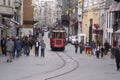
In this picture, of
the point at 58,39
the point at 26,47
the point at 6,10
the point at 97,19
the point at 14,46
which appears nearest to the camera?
the point at 14,46

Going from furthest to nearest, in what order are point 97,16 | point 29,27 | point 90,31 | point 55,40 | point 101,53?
point 29,27 < point 90,31 < point 97,16 < point 55,40 < point 101,53

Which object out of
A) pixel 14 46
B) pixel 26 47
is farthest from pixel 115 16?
pixel 14 46

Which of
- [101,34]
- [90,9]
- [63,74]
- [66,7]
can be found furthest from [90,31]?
[66,7]

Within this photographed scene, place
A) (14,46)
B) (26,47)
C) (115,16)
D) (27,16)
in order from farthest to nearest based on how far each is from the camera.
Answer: (27,16) < (115,16) < (26,47) < (14,46)

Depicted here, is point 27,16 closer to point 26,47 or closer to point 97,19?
point 97,19

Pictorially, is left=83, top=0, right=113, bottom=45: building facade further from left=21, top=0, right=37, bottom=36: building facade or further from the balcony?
left=21, top=0, right=37, bottom=36: building facade

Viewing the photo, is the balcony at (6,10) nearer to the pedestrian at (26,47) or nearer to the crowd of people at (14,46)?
the crowd of people at (14,46)

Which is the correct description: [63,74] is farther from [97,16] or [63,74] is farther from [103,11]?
[97,16]

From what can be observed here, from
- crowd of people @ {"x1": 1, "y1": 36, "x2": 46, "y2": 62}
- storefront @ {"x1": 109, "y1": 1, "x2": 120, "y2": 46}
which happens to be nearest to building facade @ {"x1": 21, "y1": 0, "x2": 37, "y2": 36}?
storefront @ {"x1": 109, "y1": 1, "x2": 120, "y2": 46}

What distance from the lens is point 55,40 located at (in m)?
60.1

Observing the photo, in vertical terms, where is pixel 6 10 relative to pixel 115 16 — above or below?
above

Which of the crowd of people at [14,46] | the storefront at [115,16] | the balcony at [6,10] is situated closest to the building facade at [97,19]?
the storefront at [115,16]

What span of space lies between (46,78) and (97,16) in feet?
157

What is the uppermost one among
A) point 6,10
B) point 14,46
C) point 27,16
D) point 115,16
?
point 27,16
